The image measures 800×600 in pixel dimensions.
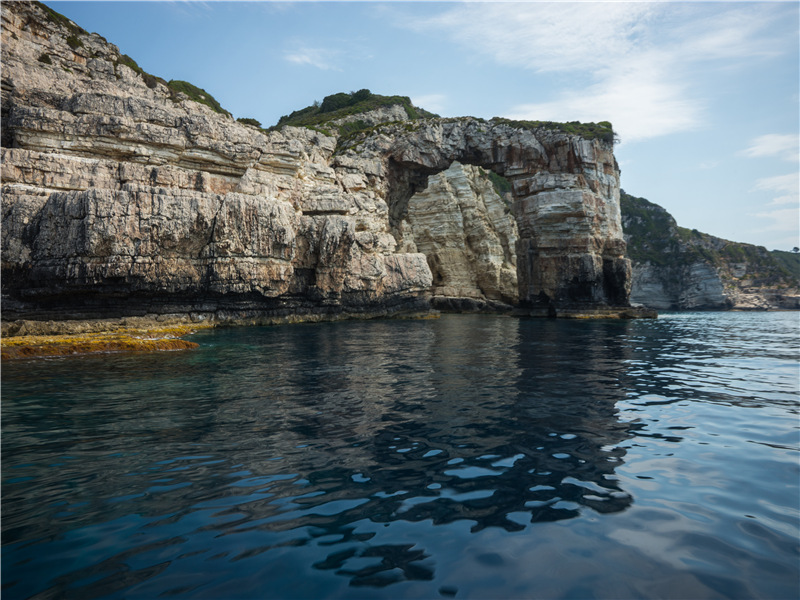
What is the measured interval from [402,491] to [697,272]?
120 meters

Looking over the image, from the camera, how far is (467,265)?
74.4m

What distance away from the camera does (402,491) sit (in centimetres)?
536

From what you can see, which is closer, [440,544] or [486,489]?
[440,544]

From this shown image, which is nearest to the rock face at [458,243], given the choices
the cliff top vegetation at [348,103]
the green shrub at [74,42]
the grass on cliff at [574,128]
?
the grass on cliff at [574,128]

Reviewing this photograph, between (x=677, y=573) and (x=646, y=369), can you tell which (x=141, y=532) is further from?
(x=646, y=369)

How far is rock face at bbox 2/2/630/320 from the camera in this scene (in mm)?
30984

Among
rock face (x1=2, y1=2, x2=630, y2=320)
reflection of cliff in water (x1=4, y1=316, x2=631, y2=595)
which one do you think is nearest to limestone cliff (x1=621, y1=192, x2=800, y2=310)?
rock face (x1=2, y1=2, x2=630, y2=320)

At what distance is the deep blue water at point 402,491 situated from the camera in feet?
12.1

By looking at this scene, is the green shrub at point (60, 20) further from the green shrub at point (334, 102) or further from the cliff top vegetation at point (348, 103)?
the green shrub at point (334, 102)

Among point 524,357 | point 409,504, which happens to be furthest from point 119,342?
point 409,504

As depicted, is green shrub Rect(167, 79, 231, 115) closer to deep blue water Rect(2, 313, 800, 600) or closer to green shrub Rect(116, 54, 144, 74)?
green shrub Rect(116, 54, 144, 74)

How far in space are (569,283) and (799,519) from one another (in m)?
50.3

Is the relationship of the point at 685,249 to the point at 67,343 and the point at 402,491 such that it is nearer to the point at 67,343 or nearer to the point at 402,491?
the point at 67,343

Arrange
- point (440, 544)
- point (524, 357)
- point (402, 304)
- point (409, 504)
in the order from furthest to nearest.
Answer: point (402, 304) → point (524, 357) → point (409, 504) → point (440, 544)
